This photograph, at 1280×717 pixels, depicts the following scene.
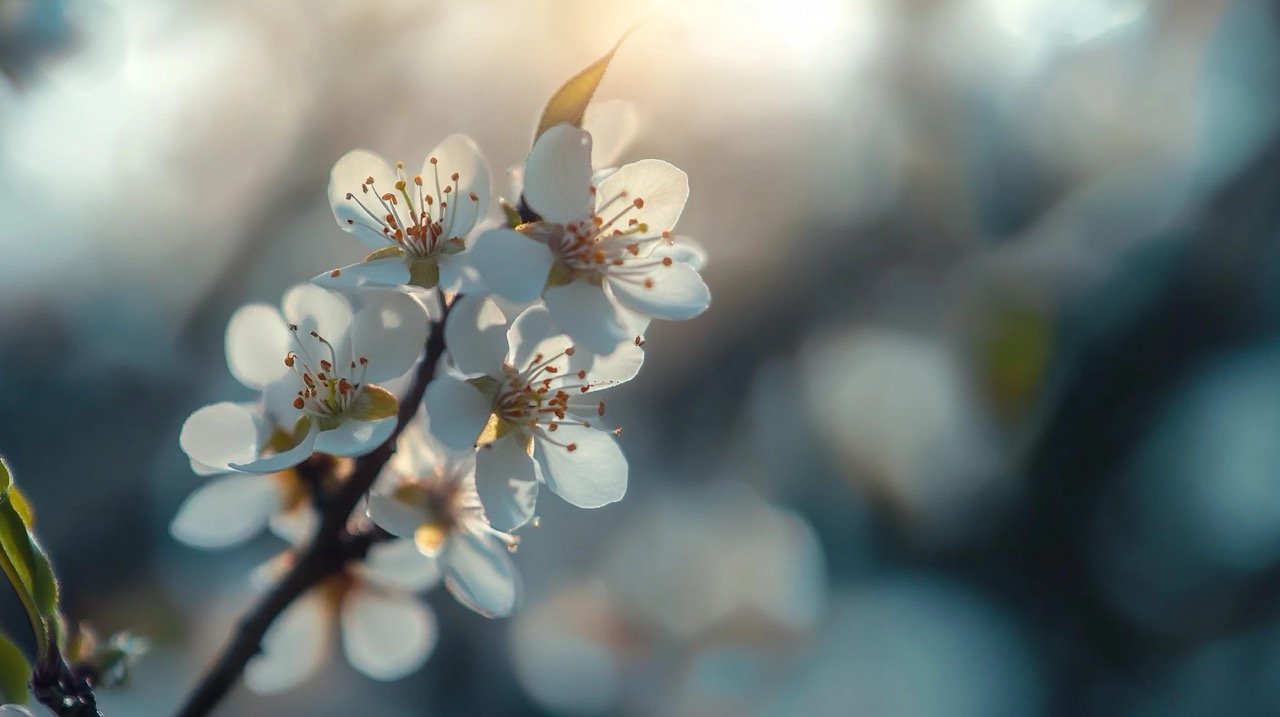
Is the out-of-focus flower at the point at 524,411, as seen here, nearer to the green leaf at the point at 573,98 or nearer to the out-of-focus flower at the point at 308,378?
the out-of-focus flower at the point at 308,378

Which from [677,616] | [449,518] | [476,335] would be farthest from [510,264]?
[677,616]

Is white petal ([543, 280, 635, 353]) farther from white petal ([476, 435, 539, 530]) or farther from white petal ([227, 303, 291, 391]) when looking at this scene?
white petal ([227, 303, 291, 391])

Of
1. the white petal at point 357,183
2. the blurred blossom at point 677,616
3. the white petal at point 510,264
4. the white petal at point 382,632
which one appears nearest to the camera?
the white petal at point 510,264

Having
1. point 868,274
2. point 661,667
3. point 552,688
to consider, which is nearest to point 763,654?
point 661,667

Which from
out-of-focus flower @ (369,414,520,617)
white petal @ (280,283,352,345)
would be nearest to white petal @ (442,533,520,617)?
out-of-focus flower @ (369,414,520,617)

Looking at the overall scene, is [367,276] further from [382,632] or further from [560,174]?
Answer: [382,632]

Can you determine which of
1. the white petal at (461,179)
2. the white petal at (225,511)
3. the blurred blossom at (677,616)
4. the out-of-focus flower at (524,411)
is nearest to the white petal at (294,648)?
the white petal at (225,511)
